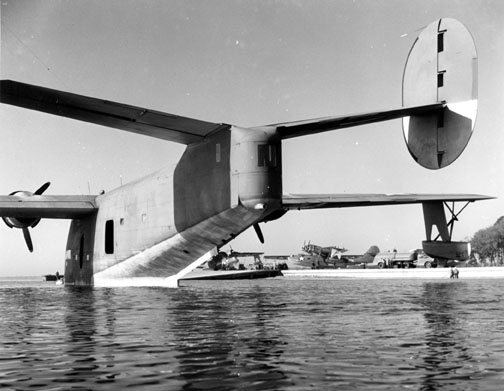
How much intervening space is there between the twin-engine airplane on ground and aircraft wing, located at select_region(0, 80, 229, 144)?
3 centimetres

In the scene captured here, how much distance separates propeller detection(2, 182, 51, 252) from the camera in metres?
33.4

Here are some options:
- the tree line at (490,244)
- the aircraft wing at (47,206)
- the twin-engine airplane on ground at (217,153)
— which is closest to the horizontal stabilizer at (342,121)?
the twin-engine airplane on ground at (217,153)

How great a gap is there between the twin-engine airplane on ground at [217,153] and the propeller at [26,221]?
6.16ft

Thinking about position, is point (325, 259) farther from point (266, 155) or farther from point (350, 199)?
point (266, 155)

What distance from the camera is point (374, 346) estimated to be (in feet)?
28.8

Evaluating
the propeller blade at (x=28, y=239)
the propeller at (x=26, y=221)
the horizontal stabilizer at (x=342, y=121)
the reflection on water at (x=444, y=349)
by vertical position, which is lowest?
the reflection on water at (x=444, y=349)

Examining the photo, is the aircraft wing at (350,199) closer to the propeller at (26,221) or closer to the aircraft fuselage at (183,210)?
the aircraft fuselage at (183,210)

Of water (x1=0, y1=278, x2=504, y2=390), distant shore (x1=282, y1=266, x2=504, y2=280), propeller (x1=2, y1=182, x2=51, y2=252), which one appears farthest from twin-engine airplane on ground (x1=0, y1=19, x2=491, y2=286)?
distant shore (x1=282, y1=266, x2=504, y2=280)

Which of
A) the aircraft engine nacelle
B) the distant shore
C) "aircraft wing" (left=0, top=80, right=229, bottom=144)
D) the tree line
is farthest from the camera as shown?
the tree line

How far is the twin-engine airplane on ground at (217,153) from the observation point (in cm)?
2034

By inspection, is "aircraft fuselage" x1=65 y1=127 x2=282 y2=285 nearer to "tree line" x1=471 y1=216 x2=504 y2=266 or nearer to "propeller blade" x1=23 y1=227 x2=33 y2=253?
"propeller blade" x1=23 y1=227 x2=33 y2=253

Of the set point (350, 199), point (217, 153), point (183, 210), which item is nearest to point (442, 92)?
point (217, 153)

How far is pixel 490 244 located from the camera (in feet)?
387

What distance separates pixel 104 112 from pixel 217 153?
5.05 m
